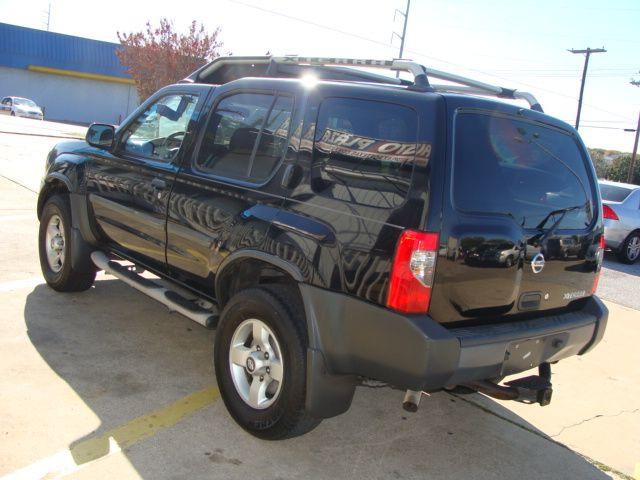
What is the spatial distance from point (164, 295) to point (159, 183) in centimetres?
79

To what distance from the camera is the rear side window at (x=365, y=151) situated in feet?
9.36

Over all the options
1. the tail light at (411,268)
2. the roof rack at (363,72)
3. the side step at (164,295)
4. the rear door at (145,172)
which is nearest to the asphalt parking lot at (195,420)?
the side step at (164,295)

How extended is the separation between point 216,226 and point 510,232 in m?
1.72

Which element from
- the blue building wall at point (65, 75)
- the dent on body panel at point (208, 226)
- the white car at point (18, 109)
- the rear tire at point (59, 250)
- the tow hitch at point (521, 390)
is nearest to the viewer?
→ the tow hitch at point (521, 390)

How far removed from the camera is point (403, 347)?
2.73 m

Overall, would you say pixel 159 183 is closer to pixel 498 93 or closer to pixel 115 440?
pixel 115 440

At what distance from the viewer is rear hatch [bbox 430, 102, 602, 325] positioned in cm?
286

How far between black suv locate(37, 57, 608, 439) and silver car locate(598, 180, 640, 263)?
824 centimetres

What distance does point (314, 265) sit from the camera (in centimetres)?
302

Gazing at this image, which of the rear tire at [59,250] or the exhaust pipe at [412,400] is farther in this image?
the rear tire at [59,250]

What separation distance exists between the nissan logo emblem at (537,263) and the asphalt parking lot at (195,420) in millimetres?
1184

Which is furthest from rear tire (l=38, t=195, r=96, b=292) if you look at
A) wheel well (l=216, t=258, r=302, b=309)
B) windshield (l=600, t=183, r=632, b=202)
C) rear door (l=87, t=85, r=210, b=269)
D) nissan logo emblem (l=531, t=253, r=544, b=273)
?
windshield (l=600, t=183, r=632, b=202)

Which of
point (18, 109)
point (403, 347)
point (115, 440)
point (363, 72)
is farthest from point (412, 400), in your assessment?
point (18, 109)

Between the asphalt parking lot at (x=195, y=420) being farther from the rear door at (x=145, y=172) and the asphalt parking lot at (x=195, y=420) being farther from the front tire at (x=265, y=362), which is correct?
the rear door at (x=145, y=172)
